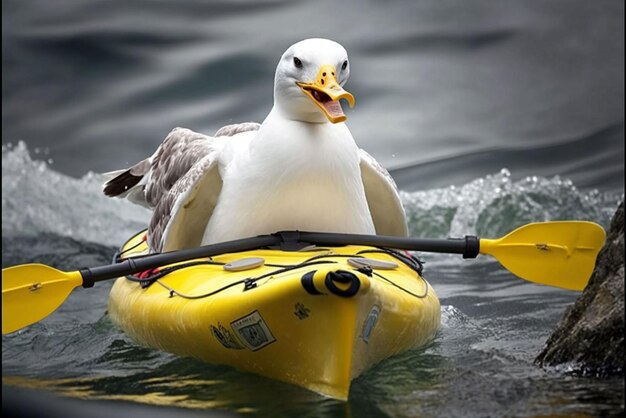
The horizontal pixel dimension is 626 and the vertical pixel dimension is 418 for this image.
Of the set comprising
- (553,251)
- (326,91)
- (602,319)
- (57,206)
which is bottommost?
(57,206)

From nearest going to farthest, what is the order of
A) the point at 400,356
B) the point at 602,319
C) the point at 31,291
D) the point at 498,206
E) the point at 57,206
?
the point at 602,319 → the point at 400,356 → the point at 31,291 → the point at 498,206 → the point at 57,206

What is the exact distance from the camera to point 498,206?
314 inches

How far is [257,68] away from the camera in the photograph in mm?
10195

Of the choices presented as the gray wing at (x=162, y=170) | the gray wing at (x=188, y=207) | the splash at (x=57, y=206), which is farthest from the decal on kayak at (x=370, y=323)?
the splash at (x=57, y=206)

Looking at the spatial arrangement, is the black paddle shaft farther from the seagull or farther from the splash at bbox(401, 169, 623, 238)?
the splash at bbox(401, 169, 623, 238)

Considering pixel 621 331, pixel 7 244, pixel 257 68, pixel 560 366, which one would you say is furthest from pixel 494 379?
pixel 257 68

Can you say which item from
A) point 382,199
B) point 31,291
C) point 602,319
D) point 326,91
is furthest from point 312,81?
point 602,319

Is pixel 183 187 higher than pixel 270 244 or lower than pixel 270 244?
higher

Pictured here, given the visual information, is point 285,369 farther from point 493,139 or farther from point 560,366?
point 493,139

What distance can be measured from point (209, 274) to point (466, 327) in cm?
127

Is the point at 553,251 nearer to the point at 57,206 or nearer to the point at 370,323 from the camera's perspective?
the point at 370,323

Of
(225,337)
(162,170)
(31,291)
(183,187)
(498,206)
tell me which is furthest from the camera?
(498,206)

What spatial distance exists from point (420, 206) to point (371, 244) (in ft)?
11.7

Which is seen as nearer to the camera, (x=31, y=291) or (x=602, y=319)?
(x=602, y=319)
